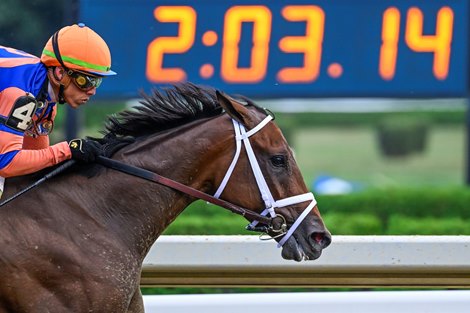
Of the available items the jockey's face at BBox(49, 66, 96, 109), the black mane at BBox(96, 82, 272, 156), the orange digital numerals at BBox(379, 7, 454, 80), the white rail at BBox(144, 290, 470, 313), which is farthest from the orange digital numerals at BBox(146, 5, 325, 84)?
the jockey's face at BBox(49, 66, 96, 109)

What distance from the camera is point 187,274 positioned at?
15.0ft

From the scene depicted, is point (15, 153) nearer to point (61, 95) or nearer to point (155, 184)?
point (61, 95)

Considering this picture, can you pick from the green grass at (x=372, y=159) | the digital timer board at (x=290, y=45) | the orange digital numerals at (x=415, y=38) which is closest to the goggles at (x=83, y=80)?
the digital timer board at (x=290, y=45)

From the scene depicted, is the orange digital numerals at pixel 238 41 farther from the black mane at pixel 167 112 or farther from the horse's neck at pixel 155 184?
the horse's neck at pixel 155 184

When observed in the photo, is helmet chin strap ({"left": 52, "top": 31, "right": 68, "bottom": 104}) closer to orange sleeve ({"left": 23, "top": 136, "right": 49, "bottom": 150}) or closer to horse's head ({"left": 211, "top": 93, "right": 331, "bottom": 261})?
orange sleeve ({"left": 23, "top": 136, "right": 49, "bottom": 150})

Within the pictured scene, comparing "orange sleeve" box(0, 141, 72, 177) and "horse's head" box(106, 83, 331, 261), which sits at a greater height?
"orange sleeve" box(0, 141, 72, 177)

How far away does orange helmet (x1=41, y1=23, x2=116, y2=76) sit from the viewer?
3.59 meters

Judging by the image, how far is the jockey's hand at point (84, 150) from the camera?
3.57 m

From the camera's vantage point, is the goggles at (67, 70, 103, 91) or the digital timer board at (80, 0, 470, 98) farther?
the digital timer board at (80, 0, 470, 98)

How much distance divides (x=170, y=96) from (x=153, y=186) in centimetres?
37

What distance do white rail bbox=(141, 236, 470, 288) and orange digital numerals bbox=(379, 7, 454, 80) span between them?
3201 millimetres

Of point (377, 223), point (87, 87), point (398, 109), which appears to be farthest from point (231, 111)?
point (398, 109)

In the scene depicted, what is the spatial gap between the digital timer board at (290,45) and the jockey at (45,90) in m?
3.66

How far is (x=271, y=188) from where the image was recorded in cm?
365
